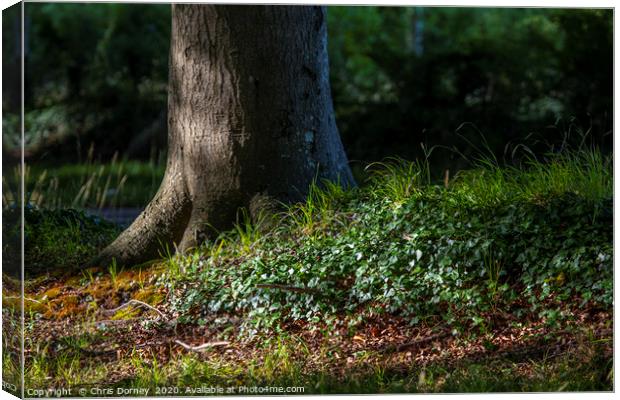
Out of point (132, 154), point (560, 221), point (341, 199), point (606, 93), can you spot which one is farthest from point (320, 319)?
point (132, 154)

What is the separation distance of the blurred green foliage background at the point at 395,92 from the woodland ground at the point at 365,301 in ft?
6.74

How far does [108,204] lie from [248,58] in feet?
11.9

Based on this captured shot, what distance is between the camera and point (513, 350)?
5047mm

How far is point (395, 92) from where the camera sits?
1273cm

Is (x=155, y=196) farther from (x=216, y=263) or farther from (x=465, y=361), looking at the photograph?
(x=465, y=361)

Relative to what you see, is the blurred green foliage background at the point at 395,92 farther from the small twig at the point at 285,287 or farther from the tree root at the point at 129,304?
the tree root at the point at 129,304

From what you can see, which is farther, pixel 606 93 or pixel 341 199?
pixel 606 93

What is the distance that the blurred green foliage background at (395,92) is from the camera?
11125 mm

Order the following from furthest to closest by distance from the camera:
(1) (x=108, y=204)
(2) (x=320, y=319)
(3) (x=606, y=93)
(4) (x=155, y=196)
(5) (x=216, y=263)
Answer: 1. (3) (x=606, y=93)
2. (1) (x=108, y=204)
3. (4) (x=155, y=196)
4. (5) (x=216, y=263)
5. (2) (x=320, y=319)

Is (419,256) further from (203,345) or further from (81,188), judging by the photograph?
(81,188)

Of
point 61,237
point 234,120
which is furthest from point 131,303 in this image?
point 234,120

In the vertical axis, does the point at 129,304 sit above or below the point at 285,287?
below

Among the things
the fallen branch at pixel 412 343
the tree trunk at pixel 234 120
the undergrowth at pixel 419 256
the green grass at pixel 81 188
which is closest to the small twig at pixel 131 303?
the undergrowth at pixel 419 256

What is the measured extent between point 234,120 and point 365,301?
1592 millimetres
